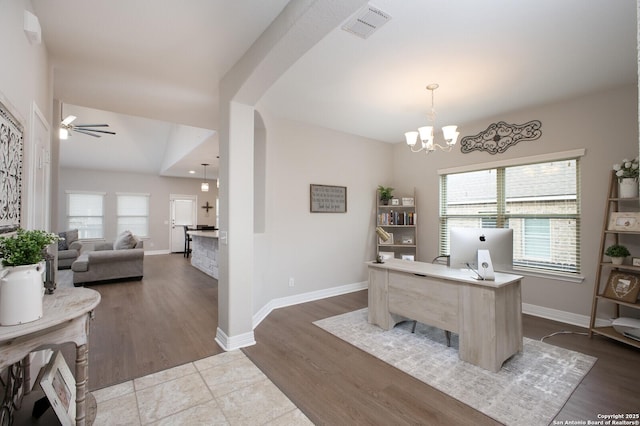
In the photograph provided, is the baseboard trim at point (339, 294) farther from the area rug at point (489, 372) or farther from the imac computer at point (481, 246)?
the imac computer at point (481, 246)

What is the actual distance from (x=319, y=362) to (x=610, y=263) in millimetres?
3189

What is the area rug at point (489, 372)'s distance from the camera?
1.94 metres

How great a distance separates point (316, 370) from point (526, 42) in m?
3.22

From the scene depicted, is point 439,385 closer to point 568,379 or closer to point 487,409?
point 487,409

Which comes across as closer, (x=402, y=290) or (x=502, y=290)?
(x=502, y=290)

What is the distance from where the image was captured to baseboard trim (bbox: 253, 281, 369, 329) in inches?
142

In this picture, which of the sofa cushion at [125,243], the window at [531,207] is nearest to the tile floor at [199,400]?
the window at [531,207]

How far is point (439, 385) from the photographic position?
2.19 metres

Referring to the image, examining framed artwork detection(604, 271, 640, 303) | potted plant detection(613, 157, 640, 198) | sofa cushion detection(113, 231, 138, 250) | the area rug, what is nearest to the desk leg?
the area rug

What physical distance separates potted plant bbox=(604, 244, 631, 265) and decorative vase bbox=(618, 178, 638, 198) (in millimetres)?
534

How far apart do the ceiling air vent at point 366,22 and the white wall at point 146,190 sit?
933 cm

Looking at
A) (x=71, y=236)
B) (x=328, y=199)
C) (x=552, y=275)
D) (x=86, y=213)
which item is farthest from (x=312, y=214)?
(x=86, y=213)

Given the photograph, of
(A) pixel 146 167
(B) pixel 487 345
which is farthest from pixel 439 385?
(A) pixel 146 167

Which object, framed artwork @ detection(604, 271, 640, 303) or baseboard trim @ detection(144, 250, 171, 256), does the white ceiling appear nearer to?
framed artwork @ detection(604, 271, 640, 303)
